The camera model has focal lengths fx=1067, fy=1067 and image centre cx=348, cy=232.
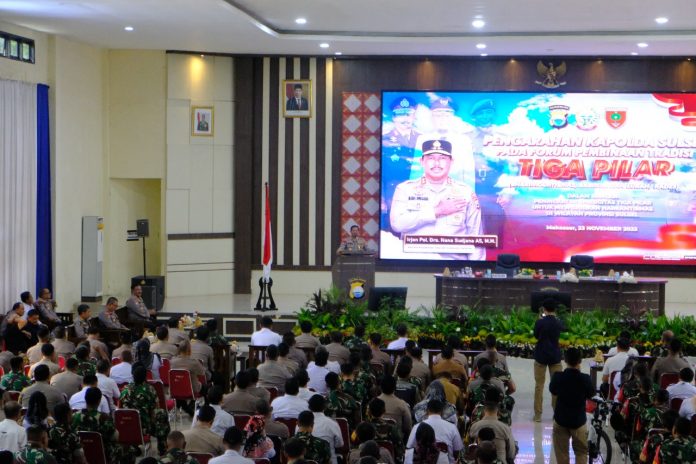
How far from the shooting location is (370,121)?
64.2 ft

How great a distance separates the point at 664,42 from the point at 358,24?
4.98 metres

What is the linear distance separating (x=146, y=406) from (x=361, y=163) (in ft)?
36.7

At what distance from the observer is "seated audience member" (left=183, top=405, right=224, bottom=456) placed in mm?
7379

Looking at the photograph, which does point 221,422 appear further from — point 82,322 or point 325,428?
point 82,322

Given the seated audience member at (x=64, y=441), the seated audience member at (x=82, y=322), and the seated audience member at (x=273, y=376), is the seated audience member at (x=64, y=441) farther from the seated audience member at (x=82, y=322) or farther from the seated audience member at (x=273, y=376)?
the seated audience member at (x=82, y=322)

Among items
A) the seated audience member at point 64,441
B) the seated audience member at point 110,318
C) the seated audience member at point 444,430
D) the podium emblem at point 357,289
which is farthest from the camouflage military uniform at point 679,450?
the podium emblem at point 357,289

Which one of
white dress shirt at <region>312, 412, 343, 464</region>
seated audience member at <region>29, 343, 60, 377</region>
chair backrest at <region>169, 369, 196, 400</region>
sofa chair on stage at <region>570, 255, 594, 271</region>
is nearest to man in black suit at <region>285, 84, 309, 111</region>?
sofa chair on stage at <region>570, 255, 594, 271</region>

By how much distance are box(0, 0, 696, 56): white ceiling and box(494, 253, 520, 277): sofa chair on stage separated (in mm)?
3568

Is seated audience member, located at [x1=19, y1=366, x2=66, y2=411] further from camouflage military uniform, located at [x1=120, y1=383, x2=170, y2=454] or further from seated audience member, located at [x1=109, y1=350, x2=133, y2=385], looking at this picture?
seated audience member, located at [x1=109, y1=350, x2=133, y2=385]

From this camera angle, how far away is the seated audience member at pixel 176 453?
254 inches

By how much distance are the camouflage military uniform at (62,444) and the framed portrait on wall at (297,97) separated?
491 inches

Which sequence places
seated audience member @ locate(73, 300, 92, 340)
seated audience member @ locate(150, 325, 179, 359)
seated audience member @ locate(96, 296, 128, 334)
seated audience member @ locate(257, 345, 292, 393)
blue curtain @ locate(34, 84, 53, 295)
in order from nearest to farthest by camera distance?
seated audience member @ locate(257, 345, 292, 393) < seated audience member @ locate(150, 325, 179, 359) < seated audience member @ locate(73, 300, 92, 340) < seated audience member @ locate(96, 296, 128, 334) < blue curtain @ locate(34, 84, 53, 295)

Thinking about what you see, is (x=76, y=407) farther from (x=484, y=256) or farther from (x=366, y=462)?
(x=484, y=256)

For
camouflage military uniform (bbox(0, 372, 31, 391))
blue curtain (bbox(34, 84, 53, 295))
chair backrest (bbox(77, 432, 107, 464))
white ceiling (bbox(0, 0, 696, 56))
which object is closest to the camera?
chair backrest (bbox(77, 432, 107, 464))
